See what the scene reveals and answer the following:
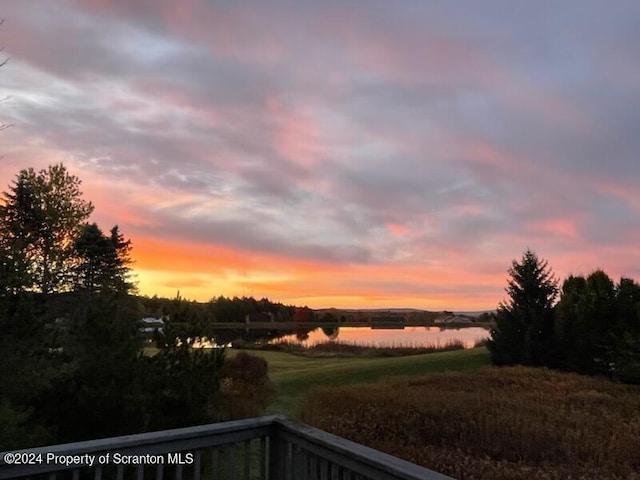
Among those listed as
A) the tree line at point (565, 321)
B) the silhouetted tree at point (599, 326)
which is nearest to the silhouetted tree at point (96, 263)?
the tree line at point (565, 321)

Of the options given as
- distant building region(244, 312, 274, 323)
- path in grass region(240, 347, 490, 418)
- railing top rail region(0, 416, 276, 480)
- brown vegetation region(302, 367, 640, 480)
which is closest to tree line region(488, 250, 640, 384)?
path in grass region(240, 347, 490, 418)

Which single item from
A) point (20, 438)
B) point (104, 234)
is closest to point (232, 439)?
point (20, 438)

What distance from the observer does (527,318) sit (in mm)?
24328

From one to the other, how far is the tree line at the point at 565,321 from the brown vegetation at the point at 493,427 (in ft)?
25.9

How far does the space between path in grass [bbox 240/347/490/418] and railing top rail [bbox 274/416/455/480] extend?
10.2 meters

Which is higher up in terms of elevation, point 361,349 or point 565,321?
point 565,321

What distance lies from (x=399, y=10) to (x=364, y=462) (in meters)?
9.22

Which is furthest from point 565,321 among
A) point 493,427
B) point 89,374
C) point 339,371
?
point 89,374

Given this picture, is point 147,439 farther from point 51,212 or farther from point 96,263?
point 96,263

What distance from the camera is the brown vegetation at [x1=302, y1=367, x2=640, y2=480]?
7.57 metres

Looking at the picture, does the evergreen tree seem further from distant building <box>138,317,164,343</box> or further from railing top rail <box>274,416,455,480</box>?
railing top rail <box>274,416,455,480</box>

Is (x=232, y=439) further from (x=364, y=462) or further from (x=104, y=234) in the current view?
(x=104, y=234)

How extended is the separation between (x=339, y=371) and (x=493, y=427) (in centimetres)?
1259

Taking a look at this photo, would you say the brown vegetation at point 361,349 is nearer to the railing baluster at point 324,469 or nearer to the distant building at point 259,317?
the railing baluster at point 324,469
